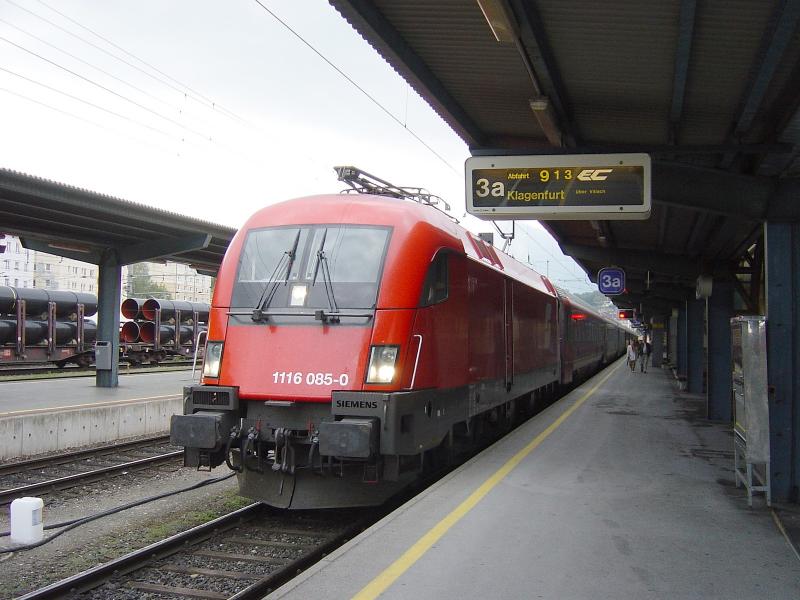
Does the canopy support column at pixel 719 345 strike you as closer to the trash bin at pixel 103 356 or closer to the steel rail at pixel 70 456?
the steel rail at pixel 70 456

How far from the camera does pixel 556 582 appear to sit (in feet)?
15.0

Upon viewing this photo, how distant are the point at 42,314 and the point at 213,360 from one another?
20.9 m

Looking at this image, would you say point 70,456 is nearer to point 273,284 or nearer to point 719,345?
point 273,284

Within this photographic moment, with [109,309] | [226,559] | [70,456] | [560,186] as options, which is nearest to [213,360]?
[226,559]

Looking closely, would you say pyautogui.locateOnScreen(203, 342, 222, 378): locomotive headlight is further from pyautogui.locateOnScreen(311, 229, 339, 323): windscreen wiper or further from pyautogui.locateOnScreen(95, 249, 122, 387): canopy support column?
pyautogui.locateOnScreen(95, 249, 122, 387): canopy support column

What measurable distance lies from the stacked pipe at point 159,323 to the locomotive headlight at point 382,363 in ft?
Result: 82.5

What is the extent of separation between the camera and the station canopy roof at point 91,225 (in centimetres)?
1294

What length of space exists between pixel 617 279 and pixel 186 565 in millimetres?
16482

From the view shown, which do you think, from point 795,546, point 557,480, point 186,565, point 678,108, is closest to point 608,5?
point 678,108

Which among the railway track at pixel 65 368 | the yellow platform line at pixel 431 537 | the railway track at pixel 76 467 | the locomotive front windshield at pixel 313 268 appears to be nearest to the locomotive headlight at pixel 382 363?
the locomotive front windshield at pixel 313 268

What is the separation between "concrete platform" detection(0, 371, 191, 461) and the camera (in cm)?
1141

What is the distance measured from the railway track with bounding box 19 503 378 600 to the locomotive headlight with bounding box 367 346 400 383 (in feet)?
5.21

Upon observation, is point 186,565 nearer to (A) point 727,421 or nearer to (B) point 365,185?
(B) point 365,185

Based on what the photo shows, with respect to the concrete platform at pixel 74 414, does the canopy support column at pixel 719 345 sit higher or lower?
higher
